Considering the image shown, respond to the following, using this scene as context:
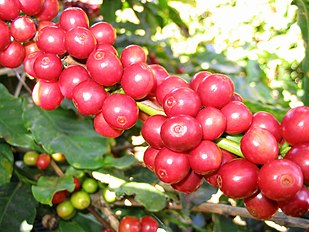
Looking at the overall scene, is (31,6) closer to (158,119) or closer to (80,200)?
(158,119)

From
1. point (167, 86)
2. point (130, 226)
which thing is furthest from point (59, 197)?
point (167, 86)

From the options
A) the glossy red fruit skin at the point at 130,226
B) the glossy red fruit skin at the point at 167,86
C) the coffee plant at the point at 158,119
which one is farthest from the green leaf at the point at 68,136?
the glossy red fruit skin at the point at 167,86

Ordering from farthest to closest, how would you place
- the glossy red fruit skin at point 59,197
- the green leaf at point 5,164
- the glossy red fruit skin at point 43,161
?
the glossy red fruit skin at point 43,161 < the glossy red fruit skin at point 59,197 < the green leaf at point 5,164

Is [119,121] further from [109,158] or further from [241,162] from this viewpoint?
[109,158]

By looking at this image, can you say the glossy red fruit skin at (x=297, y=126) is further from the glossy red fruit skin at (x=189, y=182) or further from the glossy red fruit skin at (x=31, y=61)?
the glossy red fruit skin at (x=31, y=61)

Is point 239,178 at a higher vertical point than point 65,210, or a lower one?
higher

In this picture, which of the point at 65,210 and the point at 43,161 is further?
the point at 43,161
